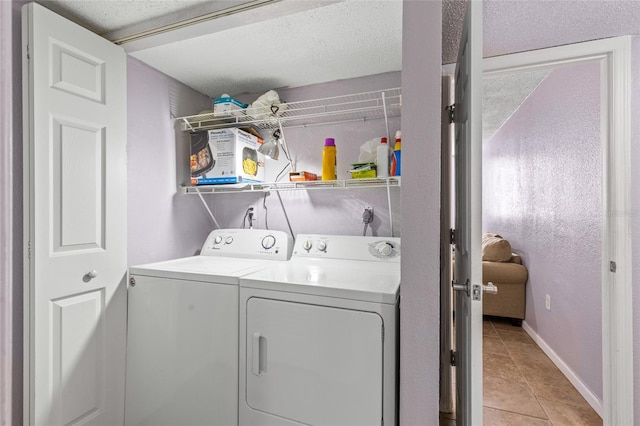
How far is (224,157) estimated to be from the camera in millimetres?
2207

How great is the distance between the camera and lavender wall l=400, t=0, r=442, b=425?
1.04 metres

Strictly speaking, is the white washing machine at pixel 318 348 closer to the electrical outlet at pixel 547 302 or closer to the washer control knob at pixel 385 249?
the washer control knob at pixel 385 249

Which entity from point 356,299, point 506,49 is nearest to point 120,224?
point 356,299

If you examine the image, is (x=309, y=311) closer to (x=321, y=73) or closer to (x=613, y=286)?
(x=321, y=73)

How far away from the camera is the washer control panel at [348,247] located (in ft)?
6.25

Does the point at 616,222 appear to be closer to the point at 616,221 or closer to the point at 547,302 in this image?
the point at 616,221

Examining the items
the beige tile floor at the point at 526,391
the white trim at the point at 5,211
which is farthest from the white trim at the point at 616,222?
the white trim at the point at 5,211

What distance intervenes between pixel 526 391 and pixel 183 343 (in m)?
2.40

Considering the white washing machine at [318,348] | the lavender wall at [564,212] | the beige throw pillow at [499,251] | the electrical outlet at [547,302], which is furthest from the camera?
the beige throw pillow at [499,251]

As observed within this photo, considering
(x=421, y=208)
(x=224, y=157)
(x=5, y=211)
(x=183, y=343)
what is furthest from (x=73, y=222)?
(x=421, y=208)

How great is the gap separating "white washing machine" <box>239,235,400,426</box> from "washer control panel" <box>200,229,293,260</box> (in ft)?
1.71

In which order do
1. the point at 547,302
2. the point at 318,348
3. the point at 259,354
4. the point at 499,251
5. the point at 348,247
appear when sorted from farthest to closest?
1. the point at 499,251
2. the point at 547,302
3. the point at 348,247
4. the point at 259,354
5. the point at 318,348

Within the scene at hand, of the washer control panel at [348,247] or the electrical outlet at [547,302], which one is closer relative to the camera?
the washer control panel at [348,247]

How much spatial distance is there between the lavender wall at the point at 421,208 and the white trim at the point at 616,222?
1415mm
